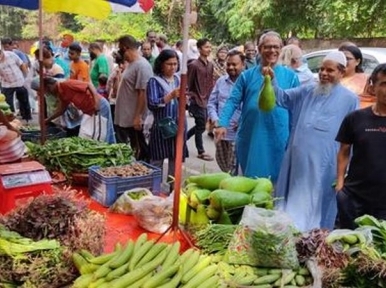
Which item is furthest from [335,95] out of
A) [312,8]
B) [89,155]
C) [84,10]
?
[312,8]

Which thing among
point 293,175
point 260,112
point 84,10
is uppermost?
point 84,10

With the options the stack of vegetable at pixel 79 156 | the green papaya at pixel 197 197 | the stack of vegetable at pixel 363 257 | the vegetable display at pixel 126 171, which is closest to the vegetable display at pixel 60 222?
the green papaya at pixel 197 197

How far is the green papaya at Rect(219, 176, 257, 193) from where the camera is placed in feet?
7.92

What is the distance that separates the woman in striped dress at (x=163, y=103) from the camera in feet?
14.0

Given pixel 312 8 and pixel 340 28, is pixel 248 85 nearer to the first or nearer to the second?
pixel 340 28

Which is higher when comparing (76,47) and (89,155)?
(76,47)

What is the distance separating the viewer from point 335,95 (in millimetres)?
3357

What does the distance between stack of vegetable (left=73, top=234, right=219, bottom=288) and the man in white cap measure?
1.57 m

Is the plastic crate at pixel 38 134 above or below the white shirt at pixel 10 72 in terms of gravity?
below

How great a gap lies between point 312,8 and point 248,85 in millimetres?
13537

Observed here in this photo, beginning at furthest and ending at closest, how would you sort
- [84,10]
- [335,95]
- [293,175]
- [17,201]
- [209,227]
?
[84,10]
[293,175]
[335,95]
[17,201]
[209,227]

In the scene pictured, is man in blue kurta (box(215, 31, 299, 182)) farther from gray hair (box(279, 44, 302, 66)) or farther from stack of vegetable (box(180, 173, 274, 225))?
gray hair (box(279, 44, 302, 66))

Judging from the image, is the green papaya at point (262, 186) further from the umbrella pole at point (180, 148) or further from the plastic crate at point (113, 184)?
the plastic crate at point (113, 184)

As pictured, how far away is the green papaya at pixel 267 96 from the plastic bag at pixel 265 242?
4.70 feet
